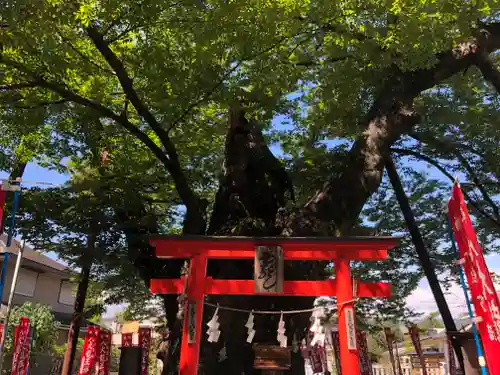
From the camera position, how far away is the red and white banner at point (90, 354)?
12938mm

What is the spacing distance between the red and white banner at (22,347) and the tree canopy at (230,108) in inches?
118

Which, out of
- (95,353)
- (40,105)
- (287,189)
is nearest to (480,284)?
(287,189)

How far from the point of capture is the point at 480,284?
5457 millimetres

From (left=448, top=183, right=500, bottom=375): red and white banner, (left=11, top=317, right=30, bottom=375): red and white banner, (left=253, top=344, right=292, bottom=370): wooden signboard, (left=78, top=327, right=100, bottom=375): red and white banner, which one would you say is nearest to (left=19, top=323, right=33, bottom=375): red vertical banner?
(left=11, top=317, right=30, bottom=375): red and white banner

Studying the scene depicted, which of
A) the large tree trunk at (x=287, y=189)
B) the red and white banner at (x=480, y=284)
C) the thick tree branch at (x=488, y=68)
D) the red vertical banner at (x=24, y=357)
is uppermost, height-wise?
the thick tree branch at (x=488, y=68)

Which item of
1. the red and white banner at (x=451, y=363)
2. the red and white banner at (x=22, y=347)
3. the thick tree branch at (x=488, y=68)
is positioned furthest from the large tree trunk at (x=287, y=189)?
the red and white banner at (x=451, y=363)

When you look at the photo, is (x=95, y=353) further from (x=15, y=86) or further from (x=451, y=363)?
(x=451, y=363)

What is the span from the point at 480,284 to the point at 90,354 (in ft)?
38.9

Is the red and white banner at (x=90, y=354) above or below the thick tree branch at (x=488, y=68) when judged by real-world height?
below

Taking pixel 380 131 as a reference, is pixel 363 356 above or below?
below

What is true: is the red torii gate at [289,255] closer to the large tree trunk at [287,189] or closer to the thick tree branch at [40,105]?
the large tree trunk at [287,189]

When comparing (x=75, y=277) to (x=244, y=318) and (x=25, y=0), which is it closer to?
(x=244, y=318)

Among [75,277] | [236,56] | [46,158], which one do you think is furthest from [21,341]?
[236,56]

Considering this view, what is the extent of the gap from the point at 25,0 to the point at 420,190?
37.8ft
